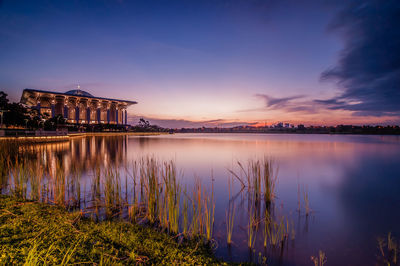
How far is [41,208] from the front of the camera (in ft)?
12.7

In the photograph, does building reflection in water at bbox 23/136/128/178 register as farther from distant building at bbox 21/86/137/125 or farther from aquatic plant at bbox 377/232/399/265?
distant building at bbox 21/86/137/125

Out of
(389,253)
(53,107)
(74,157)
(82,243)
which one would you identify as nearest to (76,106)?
(53,107)

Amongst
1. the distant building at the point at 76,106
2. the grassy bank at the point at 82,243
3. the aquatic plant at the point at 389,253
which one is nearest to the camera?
the grassy bank at the point at 82,243

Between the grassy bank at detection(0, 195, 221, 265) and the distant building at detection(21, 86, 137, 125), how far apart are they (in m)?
67.0

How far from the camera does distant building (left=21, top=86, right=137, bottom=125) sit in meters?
61.1

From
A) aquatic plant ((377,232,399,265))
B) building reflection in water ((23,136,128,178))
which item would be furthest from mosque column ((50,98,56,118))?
aquatic plant ((377,232,399,265))

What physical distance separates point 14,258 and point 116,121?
79880mm

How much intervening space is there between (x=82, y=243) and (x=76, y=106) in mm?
76790

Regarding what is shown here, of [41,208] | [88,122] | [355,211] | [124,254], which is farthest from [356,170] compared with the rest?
[88,122]

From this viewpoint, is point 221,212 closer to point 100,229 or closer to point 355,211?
point 100,229

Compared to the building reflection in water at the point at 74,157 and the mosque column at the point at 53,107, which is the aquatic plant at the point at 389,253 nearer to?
the building reflection in water at the point at 74,157

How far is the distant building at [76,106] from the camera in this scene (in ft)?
201

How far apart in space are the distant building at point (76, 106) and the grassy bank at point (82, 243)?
67.0 m

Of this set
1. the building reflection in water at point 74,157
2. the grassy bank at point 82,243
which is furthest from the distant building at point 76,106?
the grassy bank at point 82,243
